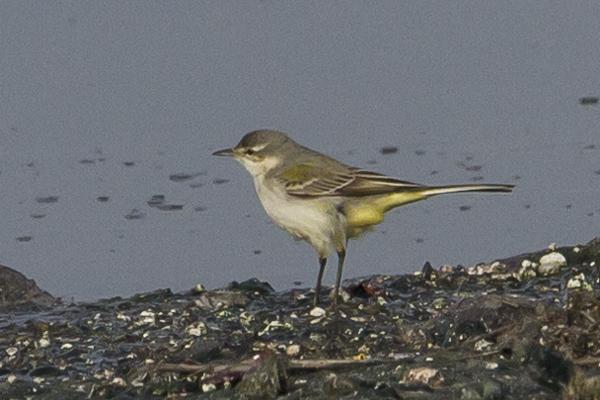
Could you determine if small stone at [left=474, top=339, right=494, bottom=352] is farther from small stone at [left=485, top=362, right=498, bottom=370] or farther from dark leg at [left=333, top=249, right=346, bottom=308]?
dark leg at [left=333, top=249, right=346, bottom=308]

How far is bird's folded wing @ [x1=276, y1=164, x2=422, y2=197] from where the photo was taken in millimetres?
12445

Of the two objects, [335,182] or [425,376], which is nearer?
[425,376]

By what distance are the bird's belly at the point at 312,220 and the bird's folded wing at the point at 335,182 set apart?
68 mm

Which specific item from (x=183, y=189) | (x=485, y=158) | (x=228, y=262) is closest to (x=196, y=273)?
(x=228, y=262)

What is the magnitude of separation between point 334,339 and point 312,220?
5.36ft

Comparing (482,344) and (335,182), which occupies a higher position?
(335,182)

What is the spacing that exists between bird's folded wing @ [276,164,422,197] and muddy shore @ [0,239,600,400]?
0.54 meters

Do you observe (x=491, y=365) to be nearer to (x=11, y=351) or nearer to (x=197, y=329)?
(x=197, y=329)

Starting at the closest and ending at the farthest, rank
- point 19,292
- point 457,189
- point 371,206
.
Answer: point 457,189 < point 371,206 < point 19,292

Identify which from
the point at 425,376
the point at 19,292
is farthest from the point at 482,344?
the point at 19,292

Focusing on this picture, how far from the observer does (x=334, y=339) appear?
10.9m

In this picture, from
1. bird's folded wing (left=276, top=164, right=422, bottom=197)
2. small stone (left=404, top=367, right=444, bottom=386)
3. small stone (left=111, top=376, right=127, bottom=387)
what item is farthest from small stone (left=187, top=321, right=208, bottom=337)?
small stone (left=404, top=367, right=444, bottom=386)

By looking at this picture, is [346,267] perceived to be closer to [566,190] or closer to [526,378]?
[566,190]

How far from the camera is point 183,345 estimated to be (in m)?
10.9
